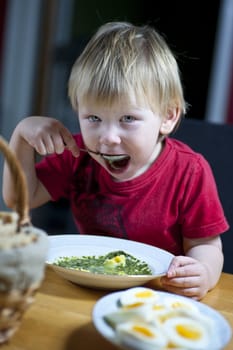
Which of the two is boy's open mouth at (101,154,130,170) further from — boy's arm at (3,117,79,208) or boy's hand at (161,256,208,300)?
boy's hand at (161,256,208,300)

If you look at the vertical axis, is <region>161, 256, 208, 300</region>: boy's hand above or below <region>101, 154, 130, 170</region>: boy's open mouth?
below

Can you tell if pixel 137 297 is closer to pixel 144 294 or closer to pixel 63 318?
pixel 144 294

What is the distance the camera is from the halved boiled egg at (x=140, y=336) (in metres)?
0.73

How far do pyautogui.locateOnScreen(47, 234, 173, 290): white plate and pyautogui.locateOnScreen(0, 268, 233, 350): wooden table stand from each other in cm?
3

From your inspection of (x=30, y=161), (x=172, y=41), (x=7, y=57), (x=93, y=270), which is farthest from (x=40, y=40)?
(x=93, y=270)

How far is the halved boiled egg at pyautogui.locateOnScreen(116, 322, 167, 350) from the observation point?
731mm

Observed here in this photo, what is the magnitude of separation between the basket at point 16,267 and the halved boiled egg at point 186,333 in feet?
0.62

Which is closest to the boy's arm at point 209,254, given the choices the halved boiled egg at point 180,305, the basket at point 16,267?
the halved boiled egg at point 180,305

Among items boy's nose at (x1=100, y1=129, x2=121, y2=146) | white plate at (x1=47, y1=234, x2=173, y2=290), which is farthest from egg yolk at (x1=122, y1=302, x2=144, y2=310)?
boy's nose at (x1=100, y1=129, x2=121, y2=146)

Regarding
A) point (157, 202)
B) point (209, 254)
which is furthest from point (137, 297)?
point (157, 202)

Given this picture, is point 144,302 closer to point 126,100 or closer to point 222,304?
point 222,304

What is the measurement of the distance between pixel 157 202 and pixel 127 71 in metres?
0.32

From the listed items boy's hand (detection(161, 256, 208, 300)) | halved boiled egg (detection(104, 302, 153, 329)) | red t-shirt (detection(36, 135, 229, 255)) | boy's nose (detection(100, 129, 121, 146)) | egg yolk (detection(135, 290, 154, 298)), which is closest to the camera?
halved boiled egg (detection(104, 302, 153, 329))

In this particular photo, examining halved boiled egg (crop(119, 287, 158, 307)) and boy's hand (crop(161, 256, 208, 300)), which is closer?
halved boiled egg (crop(119, 287, 158, 307))
